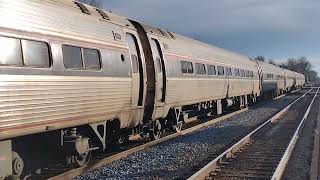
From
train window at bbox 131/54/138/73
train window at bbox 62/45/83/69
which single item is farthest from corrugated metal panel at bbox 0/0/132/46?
train window at bbox 131/54/138/73

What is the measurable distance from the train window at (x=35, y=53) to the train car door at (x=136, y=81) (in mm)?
4186

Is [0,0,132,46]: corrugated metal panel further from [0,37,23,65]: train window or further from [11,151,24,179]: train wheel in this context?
[11,151,24,179]: train wheel

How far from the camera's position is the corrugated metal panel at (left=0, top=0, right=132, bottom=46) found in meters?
8.00

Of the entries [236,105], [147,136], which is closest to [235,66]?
[236,105]

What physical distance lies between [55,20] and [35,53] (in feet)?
3.53

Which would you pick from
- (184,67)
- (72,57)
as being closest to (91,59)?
(72,57)

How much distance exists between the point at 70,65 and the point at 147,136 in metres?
7.39

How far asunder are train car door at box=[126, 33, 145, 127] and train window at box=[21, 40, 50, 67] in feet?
13.7

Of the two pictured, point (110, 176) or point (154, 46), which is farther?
point (154, 46)

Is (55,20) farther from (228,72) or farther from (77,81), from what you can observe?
(228,72)

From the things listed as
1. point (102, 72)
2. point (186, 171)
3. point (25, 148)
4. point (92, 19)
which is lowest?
point (186, 171)

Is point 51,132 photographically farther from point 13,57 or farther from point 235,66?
point 235,66

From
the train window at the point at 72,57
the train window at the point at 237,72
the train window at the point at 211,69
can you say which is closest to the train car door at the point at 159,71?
the train window at the point at 72,57

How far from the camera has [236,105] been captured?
32344 mm
